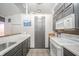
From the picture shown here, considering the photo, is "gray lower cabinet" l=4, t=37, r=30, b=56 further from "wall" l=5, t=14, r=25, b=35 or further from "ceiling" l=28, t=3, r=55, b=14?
"ceiling" l=28, t=3, r=55, b=14

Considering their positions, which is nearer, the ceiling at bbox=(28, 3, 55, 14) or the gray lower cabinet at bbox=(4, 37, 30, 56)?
the gray lower cabinet at bbox=(4, 37, 30, 56)

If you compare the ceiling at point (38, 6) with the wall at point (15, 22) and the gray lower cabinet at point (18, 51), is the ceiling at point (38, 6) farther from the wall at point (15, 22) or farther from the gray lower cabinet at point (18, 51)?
the gray lower cabinet at point (18, 51)

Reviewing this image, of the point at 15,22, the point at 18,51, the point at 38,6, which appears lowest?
the point at 18,51

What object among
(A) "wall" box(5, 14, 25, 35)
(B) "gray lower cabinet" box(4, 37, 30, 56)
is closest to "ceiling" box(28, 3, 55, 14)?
(A) "wall" box(5, 14, 25, 35)

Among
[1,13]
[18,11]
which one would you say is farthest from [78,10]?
[1,13]

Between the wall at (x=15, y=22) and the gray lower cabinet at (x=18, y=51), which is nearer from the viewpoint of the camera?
the gray lower cabinet at (x=18, y=51)

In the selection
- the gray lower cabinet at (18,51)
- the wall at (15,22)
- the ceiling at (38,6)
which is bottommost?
the gray lower cabinet at (18,51)

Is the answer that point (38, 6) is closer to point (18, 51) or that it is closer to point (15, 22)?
point (15, 22)

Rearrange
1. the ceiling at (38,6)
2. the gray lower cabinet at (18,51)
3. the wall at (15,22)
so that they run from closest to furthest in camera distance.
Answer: the gray lower cabinet at (18,51) → the ceiling at (38,6) → the wall at (15,22)

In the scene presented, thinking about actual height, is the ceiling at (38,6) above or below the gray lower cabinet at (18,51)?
above

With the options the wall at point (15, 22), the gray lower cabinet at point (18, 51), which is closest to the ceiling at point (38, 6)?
the wall at point (15, 22)

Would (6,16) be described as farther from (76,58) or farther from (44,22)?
(44,22)

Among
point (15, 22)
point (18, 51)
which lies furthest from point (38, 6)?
point (18, 51)

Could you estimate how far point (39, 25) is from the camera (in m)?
4.67
